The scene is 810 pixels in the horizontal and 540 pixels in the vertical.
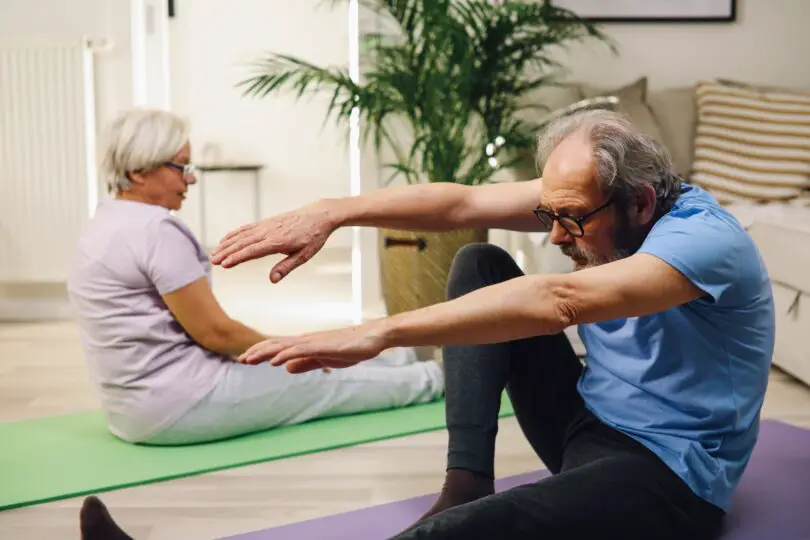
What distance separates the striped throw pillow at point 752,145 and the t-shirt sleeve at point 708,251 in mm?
2473

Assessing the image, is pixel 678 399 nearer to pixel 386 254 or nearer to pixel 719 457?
pixel 719 457

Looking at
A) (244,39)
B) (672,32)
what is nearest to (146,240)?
(672,32)

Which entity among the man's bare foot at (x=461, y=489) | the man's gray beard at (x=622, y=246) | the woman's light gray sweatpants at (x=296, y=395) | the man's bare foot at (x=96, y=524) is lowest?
the woman's light gray sweatpants at (x=296, y=395)

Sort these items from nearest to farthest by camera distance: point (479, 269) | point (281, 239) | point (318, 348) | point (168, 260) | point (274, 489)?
point (318, 348), point (281, 239), point (479, 269), point (274, 489), point (168, 260)

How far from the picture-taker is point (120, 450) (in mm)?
2436

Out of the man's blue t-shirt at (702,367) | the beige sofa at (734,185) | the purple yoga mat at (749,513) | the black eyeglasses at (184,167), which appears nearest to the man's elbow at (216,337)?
the black eyeglasses at (184,167)

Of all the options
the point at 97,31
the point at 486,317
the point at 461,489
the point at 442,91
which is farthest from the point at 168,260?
the point at 97,31

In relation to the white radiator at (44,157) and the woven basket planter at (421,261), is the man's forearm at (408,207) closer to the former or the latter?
the woven basket planter at (421,261)

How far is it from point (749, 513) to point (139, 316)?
1445 millimetres

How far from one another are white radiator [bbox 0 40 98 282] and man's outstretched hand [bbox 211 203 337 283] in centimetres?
279

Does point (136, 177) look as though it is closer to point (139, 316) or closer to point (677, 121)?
point (139, 316)

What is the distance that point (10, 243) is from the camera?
13.6ft

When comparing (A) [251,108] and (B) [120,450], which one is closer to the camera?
(B) [120,450]

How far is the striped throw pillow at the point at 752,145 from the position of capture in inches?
146
